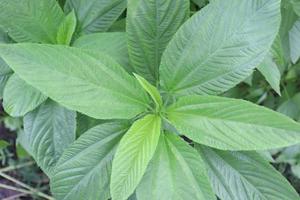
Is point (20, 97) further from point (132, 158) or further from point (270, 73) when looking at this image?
point (270, 73)

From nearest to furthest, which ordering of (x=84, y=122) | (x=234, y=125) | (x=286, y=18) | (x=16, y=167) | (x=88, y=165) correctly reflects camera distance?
(x=234, y=125) < (x=88, y=165) < (x=84, y=122) < (x=286, y=18) < (x=16, y=167)

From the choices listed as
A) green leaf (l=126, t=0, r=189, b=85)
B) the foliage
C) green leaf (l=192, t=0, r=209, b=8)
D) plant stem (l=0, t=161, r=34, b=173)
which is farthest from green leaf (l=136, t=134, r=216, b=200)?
plant stem (l=0, t=161, r=34, b=173)

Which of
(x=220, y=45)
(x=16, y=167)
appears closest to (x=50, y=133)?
(x=220, y=45)

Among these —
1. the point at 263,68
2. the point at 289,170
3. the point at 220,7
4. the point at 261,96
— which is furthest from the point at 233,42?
the point at 289,170

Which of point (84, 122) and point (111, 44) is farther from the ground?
point (111, 44)

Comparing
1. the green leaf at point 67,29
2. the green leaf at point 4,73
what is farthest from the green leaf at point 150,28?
the green leaf at point 4,73

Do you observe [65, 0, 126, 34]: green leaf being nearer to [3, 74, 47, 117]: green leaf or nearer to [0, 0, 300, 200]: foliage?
[0, 0, 300, 200]: foliage

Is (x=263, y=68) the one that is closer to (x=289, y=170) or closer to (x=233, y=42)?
(x=233, y=42)
